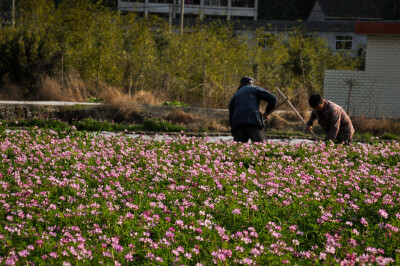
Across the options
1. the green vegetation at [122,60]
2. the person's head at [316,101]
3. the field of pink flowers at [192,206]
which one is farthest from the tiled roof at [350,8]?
the field of pink flowers at [192,206]

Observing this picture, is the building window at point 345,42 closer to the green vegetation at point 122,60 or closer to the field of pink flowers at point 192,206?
the green vegetation at point 122,60

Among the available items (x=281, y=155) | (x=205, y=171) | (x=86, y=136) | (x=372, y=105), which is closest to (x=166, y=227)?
(x=205, y=171)

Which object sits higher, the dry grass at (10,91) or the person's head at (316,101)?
the person's head at (316,101)

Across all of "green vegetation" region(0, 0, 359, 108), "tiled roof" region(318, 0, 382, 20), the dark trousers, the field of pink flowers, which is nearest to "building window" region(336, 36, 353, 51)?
Result: "tiled roof" region(318, 0, 382, 20)

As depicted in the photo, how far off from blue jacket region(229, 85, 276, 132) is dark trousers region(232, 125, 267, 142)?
103mm

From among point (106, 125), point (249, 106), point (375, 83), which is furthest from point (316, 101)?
point (375, 83)

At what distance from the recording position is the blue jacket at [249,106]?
Result: 29.8ft

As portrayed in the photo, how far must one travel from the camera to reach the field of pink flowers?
413cm

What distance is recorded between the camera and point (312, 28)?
47406 millimetres

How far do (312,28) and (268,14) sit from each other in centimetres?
1849

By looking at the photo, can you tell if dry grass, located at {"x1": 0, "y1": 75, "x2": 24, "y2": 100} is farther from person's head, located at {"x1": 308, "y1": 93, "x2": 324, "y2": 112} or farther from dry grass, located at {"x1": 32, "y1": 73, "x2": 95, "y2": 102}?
person's head, located at {"x1": 308, "y1": 93, "x2": 324, "y2": 112}

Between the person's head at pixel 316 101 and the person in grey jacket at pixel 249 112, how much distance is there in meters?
0.63

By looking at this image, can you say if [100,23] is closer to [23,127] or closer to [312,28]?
[23,127]

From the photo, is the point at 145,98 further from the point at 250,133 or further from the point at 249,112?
the point at 249,112
